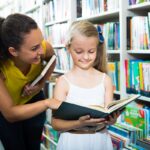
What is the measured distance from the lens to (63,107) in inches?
44.9

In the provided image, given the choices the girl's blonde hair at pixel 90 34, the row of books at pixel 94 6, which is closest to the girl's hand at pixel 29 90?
the girl's blonde hair at pixel 90 34

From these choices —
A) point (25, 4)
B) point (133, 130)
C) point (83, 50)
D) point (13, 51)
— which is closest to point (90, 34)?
point (83, 50)

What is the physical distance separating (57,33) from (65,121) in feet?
6.45

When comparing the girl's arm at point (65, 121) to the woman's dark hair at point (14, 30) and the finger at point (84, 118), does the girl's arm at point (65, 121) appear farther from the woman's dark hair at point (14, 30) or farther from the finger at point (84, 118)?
the woman's dark hair at point (14, 30)

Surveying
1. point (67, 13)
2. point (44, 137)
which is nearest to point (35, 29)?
point (67, 13)

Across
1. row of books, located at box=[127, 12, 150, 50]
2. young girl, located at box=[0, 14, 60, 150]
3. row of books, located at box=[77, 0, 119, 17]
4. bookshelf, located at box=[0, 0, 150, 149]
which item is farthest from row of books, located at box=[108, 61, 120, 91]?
young girl, located at box=[0, 14, 60, 150]

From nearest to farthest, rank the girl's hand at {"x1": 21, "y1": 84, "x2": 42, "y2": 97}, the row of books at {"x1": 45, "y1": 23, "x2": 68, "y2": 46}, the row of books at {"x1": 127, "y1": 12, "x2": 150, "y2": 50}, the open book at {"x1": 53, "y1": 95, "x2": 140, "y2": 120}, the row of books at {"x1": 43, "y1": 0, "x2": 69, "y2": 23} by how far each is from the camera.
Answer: the open book at {"x1": 53, "y1": 95, "x2": 140, "y2": 120}, the girl's hand at {"x1": 21, "y1": 84, "x2": 42, "y2": 97}, the row of books at {"x1": 127, "y1": 12, "x2": 150, "y2": 50}, the row of books at {"x1": 43, "y1": 0, "x2": 69, "y2": 23}, the row of books at {"x1": 45, "y1": 23, "x2": 68, "y2": 46}

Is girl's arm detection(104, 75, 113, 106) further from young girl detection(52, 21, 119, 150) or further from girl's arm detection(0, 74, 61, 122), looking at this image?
girl's arm detection(0, 74, 61, 122)

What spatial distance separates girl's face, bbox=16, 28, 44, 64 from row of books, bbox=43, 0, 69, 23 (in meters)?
1.51

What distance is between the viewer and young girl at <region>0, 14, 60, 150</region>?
4.16 ft

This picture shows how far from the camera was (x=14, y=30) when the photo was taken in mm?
1271

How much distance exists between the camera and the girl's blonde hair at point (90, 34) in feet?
4.31

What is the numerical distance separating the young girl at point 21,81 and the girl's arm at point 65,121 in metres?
0.08

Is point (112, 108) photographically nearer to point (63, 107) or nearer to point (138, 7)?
point (63, 107)
